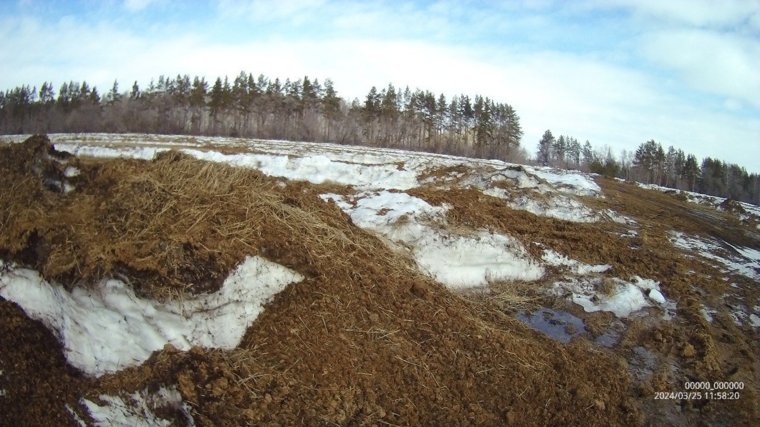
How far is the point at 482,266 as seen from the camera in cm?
716

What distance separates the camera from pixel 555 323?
19.9 feet

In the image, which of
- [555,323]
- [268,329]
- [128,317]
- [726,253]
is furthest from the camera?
[726,253]

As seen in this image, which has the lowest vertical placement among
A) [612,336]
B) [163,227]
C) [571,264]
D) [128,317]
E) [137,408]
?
[137,408]

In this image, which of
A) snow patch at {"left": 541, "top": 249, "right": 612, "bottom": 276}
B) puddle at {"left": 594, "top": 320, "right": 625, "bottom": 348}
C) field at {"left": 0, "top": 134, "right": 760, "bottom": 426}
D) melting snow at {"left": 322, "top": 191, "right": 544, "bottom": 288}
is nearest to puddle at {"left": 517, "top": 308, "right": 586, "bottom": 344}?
field at {"left": 0, "top": 134, "right": 760, "bottom": 426}

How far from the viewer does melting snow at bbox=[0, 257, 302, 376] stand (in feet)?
12.4

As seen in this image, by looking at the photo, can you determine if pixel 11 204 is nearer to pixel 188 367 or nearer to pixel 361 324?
pixel 188 367

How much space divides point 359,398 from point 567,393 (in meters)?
2.12

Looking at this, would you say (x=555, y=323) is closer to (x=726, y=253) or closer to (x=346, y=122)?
(x=726, y=253)

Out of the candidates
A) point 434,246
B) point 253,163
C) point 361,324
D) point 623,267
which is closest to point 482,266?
point 434,246

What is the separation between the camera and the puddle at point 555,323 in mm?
5727

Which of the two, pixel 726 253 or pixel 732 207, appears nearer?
pixel 726 253

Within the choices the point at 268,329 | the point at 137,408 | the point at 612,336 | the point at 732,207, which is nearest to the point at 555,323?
the point at 612,336

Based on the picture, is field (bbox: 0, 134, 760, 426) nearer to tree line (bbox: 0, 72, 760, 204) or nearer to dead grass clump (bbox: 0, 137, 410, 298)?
dead grass clump (bbox: 0, 137, 410, 298)

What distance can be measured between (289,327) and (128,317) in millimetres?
1411
